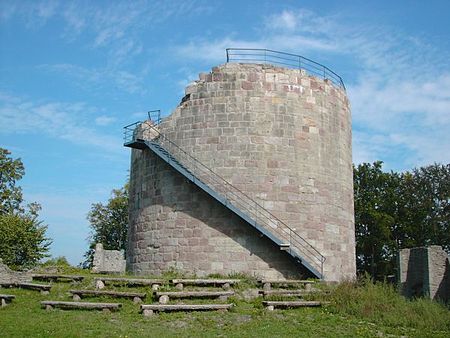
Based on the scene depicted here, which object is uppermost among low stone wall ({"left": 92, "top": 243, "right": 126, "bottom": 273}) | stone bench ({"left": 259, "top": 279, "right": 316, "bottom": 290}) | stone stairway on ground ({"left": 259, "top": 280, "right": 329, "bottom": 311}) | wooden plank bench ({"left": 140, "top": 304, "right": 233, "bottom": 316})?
low stone wall ({"left": 92, "top": 243, "right": 126, "bottom": 273})

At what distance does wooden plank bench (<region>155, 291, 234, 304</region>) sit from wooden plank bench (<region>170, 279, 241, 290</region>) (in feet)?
2.53

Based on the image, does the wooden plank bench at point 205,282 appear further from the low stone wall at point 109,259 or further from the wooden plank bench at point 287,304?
the low stone wall at point 109,259

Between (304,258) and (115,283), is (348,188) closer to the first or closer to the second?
(304,258)

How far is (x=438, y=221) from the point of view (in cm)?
4084

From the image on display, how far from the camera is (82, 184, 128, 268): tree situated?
51469 mm

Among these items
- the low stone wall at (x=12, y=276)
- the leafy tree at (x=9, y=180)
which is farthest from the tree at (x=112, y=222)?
the low stone wall at (x=12, y=276)

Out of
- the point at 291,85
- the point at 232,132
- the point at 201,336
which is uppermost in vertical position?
the point at 291,85

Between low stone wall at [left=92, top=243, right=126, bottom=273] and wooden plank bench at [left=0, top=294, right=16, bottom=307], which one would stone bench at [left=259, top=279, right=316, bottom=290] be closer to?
wooden plank bench at [left=0, top=294, right=16, bottom=307]

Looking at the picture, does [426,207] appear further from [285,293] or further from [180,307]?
[180,307]

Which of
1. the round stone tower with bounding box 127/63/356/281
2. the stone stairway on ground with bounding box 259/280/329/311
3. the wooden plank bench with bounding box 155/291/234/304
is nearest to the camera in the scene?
the wooden plank bench with bounding box 155/291/234/304

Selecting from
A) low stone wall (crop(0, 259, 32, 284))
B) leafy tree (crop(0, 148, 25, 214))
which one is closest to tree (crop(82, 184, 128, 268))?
leafy tree (crop(0, 148, 25, 214))

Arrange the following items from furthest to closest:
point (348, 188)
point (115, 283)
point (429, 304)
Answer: point (348, 188), point (115, 283), point (429, 304)

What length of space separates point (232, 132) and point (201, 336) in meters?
9.48

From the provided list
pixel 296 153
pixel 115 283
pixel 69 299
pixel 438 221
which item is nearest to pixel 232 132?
pixel 296 153
